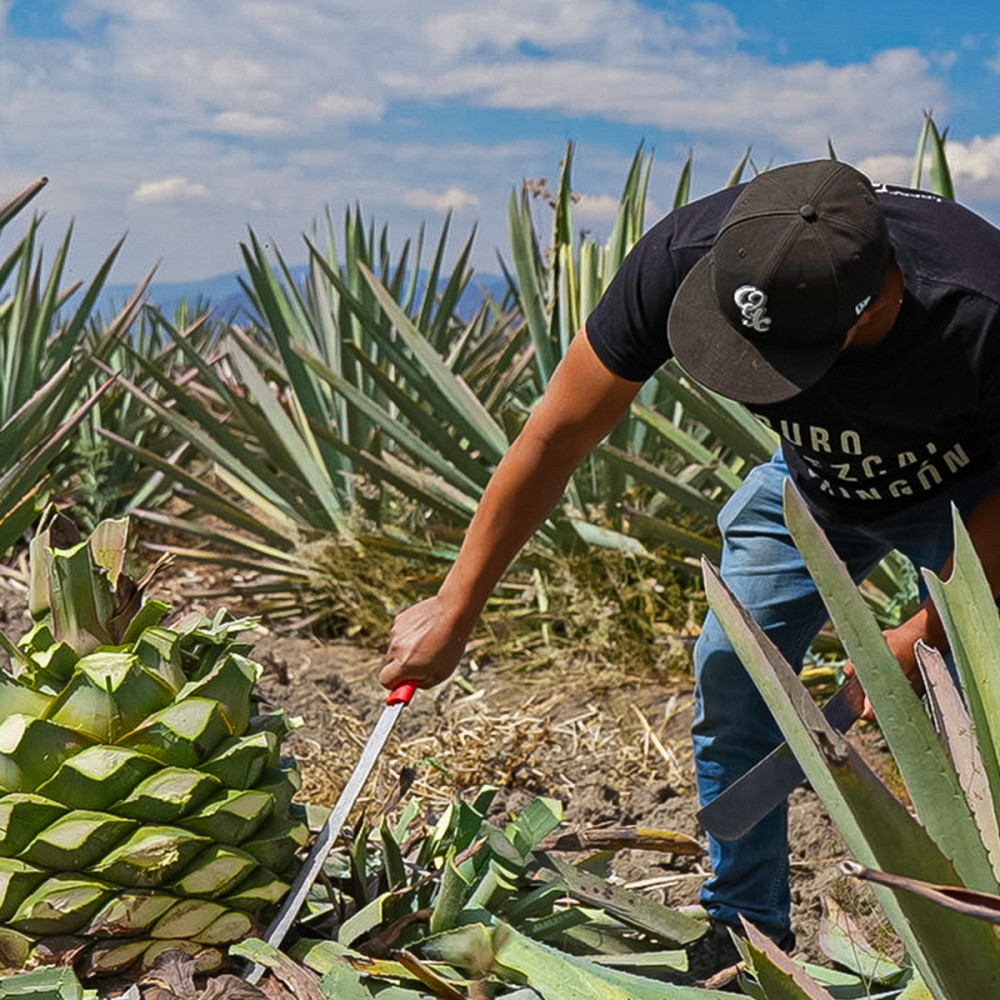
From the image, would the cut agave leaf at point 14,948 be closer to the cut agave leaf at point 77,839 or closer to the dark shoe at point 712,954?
the cut agave leaf at point 77,839

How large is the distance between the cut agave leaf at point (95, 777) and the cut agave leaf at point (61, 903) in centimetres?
8

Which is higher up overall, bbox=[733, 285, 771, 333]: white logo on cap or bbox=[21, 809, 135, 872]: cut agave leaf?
bbox=[733, 285, 771, 333]: white logo on cap

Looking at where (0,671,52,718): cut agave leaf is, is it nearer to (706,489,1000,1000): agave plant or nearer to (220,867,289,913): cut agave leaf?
(220,867,289,913): cut agave leaf

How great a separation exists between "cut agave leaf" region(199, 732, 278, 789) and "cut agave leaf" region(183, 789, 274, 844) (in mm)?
16

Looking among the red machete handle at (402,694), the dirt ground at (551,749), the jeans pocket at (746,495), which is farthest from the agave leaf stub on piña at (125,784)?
the jeans pocket at (746,495)

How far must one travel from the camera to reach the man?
1.57m

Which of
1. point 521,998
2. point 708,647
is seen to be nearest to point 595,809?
point 708,647

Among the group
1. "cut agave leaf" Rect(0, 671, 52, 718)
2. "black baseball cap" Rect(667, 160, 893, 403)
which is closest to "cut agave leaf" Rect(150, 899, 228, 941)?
"cut agave leaf" Rect(0, 671, 52, 718)

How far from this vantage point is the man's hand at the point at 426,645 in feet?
5.75

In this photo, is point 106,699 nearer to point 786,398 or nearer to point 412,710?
point 786,398

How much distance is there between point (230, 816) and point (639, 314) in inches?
32.9

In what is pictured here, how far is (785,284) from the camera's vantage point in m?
1.53

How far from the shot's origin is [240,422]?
4.23 m

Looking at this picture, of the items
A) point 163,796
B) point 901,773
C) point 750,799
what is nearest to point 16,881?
point 163,796
